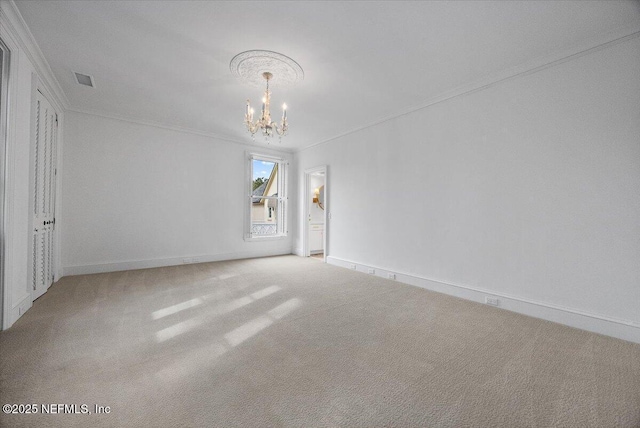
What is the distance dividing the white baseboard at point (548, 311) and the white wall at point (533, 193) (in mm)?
11

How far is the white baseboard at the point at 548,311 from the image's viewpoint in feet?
7.95

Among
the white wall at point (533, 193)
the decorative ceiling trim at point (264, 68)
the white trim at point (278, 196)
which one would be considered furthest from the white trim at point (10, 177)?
the white wall at point (533, 193)

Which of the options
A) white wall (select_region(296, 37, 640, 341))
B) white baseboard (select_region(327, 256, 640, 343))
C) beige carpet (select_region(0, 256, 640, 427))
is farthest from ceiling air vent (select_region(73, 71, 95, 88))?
white baseboard (select_region(327, 256, 640, 343))

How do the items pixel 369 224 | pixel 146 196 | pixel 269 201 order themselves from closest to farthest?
pixel 369 224, pixel 146 196, pixel 269 201

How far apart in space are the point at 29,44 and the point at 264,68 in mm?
2412

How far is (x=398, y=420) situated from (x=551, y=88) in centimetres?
360

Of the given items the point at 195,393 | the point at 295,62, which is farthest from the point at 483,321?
the point at 295,62

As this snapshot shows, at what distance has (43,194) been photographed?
357 cm

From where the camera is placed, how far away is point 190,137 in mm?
5594

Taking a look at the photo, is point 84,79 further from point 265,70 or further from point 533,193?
point 533,193

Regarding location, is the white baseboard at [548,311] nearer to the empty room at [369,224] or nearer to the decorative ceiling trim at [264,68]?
the empty room at [369,224]

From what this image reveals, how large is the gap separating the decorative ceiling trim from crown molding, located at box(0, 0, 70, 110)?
6.04 ft

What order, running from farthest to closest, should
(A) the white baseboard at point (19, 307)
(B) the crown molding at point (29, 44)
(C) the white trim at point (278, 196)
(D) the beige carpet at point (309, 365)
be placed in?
(C) the white trim at point (278, 196), (A) the white baseboard at point (19, 307), (B) the crown molding at point (29, 44), (D) the beige carpet at point (309, 365)

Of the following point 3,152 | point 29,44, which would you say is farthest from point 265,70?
point 3,152
